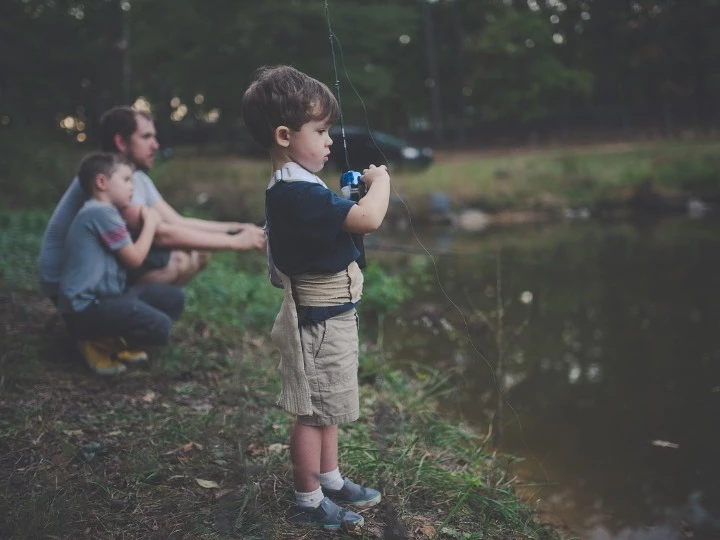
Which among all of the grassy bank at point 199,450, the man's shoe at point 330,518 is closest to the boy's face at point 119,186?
the grassy bank at point 199,450

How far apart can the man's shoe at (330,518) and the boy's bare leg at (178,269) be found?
2020mm

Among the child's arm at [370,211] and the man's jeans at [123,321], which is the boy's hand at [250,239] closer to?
the man's jeans at [123,321]

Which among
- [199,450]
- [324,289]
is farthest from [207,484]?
[324,289]

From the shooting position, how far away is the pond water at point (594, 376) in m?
2.95

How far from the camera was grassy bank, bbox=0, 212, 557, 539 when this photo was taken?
7.16 ft

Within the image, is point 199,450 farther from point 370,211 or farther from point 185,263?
point 185,263

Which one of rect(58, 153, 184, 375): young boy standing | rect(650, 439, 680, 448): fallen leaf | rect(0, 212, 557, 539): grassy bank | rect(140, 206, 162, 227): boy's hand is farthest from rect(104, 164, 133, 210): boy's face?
rect(650, 439, 680, 448): fallen leaf

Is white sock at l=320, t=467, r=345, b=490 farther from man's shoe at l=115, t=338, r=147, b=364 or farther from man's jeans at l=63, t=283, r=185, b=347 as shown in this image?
man's shoe at l=115, t=338, r=147, b=364

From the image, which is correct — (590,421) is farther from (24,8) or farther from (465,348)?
(24,8)

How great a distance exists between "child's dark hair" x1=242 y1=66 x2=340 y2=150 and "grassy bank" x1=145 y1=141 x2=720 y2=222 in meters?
11.7

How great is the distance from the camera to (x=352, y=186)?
2145 millimetres

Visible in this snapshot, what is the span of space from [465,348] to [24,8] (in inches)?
446

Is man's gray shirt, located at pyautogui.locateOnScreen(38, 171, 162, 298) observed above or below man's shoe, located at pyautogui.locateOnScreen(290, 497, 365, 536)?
above

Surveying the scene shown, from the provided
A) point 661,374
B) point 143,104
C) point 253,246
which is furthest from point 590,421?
point 143,104
